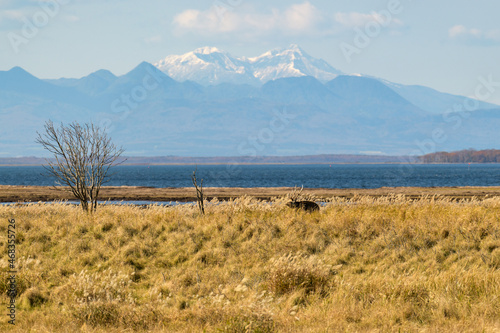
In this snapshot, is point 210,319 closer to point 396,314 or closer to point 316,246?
point 396,314

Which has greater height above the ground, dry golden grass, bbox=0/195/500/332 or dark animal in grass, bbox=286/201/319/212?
dark animal in grass, bbox=286/201/319/212

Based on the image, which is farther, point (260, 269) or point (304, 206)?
point (304, 206)

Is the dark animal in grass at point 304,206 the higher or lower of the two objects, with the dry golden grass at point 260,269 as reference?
higher

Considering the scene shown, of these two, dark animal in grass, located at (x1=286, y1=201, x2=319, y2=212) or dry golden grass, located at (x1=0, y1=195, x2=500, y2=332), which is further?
dark animal in grass, located at (x1=286, y1=201, x2=319, y2=212)

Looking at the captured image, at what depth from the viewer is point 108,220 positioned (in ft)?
61.6

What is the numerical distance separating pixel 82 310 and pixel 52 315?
2.68ft

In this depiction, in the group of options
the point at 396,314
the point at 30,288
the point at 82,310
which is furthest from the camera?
the point at 30,288

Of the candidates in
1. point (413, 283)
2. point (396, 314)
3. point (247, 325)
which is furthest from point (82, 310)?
point (413, 283)

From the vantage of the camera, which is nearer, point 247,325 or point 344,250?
point 247,325

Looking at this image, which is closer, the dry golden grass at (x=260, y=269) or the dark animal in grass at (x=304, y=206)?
the dry golden grass at (x=260, y=269)

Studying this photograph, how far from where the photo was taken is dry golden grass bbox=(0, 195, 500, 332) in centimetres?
1056

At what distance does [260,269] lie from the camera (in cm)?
1459

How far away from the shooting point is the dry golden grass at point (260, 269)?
10562mm

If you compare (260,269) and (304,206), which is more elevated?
(304,206)
